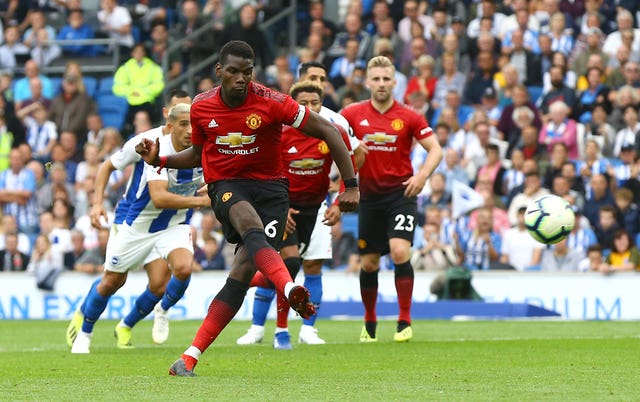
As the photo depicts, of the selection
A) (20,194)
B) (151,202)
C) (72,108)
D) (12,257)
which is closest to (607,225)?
(151,202)

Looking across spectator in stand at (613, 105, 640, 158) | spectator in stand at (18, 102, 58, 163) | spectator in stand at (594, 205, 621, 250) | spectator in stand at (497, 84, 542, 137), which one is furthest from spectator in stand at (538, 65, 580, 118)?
spectator in stand at (18, 102, 58, 163)

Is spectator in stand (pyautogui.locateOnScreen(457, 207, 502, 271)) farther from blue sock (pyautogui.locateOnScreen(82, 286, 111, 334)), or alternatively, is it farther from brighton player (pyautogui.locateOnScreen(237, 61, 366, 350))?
blue sock (pyautogui.locateOnScreen(82, 286, 111, 334))

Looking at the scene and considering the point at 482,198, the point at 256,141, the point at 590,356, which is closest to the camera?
the point at 256,141

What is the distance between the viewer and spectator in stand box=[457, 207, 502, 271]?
64.7ft

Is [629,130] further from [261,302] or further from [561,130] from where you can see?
[261,302]

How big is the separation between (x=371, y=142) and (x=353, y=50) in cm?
1046

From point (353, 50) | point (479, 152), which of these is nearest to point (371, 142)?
point (479, 152)

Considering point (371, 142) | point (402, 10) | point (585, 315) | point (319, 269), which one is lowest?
point (585, 315)

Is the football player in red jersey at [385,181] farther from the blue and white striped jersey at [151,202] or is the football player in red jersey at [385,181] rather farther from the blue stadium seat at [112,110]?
the blue stadium seat at [112,110]

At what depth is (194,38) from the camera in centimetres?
2627

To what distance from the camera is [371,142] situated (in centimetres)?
1345

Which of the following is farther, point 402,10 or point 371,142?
point 402,10

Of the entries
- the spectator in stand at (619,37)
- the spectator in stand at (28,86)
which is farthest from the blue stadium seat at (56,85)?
the spectator in stand at (619,37)

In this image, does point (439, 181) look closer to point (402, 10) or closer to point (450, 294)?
point (450, 294)
